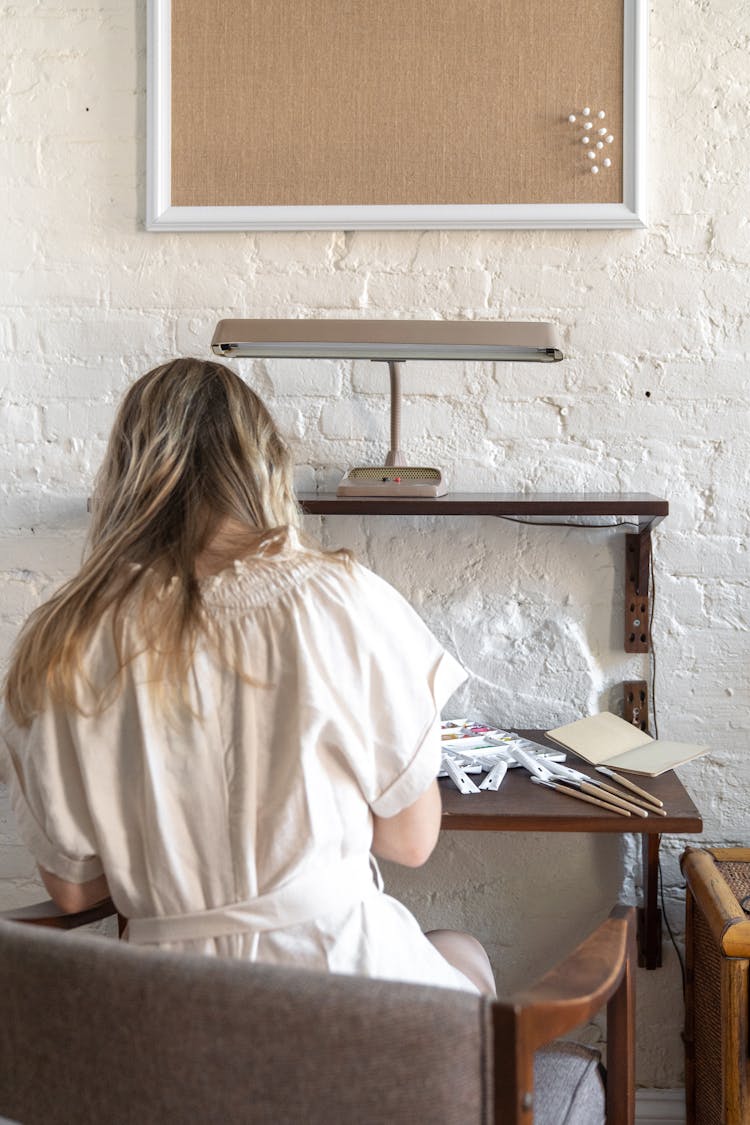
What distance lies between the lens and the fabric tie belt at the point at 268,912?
3.72ft

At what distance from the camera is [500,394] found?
6.82ft

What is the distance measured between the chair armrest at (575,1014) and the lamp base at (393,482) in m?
0.82

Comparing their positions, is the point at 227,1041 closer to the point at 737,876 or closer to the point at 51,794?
the point at 51,794

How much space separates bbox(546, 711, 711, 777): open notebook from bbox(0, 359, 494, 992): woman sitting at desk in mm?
666

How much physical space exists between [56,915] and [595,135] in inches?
63.9

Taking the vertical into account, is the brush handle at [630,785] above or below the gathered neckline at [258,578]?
below

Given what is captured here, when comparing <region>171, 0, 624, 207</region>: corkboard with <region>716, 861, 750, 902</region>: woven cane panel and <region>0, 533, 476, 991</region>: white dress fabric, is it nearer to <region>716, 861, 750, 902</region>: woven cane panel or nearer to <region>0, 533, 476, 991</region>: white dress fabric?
<region>0, 533, 476, 991</region>: white dress fabric

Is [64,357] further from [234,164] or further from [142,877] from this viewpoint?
[142,877]

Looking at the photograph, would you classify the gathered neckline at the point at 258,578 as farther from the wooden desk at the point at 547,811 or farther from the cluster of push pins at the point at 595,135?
the cluster of push pins at the point at 595,135

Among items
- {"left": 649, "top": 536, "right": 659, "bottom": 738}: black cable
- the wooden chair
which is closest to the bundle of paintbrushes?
{"left": 649, "top": 536, "right": 659, "bottom": 738}: black cable

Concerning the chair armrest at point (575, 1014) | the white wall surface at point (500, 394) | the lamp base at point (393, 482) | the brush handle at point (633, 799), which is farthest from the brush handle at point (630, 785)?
the lamp base at point (393, 482)

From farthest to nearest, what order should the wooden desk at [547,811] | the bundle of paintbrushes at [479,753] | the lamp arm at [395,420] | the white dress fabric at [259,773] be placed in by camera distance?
the lamp arm at [395,420] < the bundle of paintbrushes at [479,753] < the wooden desk at [547,811] < the white dress fabric at [259,773]

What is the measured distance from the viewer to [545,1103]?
1.24m

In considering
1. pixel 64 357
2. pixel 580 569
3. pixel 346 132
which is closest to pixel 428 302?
pixel 346 132
